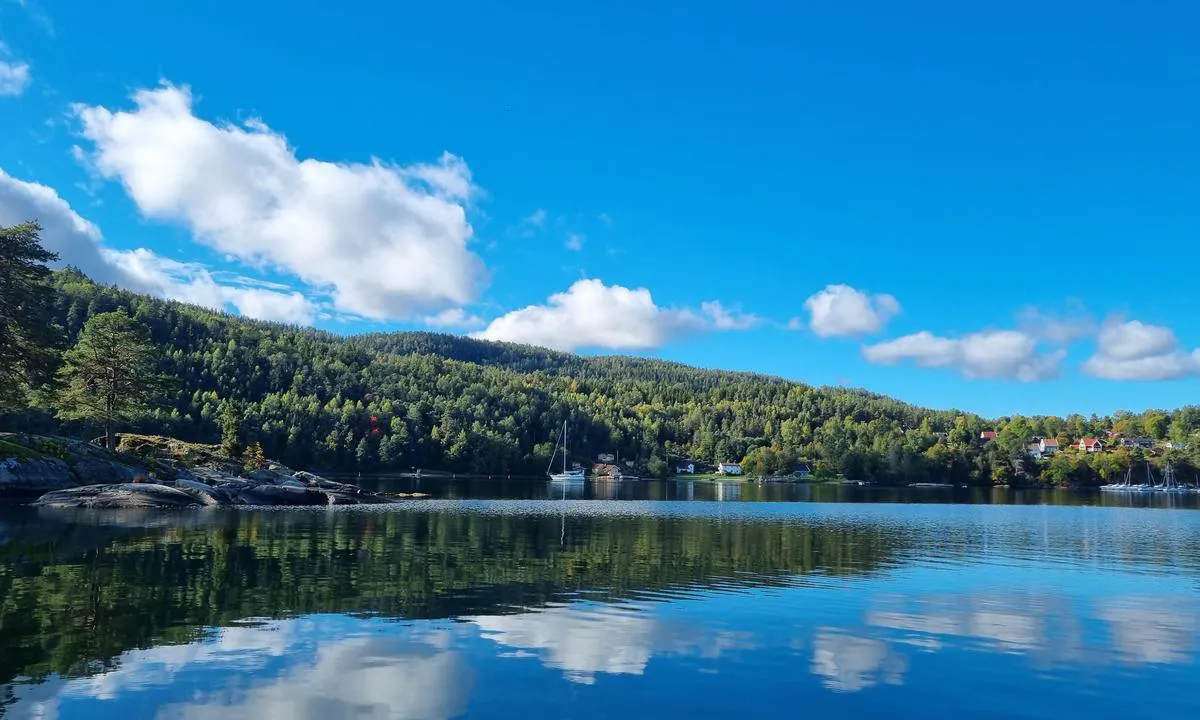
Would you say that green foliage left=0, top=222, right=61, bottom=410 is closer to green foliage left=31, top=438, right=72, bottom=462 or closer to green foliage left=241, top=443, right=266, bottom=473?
green foliage left=31, top=438, right=72, bottom=462

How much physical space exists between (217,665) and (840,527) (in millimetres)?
60176

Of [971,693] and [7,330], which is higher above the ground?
[7,330]

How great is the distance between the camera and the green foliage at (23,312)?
5888cm

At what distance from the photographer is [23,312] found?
60500 mm

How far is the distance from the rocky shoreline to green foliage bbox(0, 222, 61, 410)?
6664 millimetres

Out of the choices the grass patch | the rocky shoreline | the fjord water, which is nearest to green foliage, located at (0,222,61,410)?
the grass patch

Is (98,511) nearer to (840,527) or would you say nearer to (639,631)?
(639,631)

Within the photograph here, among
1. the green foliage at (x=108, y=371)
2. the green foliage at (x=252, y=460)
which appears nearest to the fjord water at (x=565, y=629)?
the green foliage at (x=108, y=371)

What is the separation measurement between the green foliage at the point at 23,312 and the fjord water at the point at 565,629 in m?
20.8

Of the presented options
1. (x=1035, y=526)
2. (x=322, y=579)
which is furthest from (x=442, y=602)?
(x=1035, y=526)

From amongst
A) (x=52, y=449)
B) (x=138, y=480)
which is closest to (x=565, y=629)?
(x=138, y=480)

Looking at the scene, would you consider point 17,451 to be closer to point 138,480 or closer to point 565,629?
point 138,480

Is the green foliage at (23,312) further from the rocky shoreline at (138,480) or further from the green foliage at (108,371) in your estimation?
the green foliage at (108,371)

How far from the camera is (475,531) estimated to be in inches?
2163
